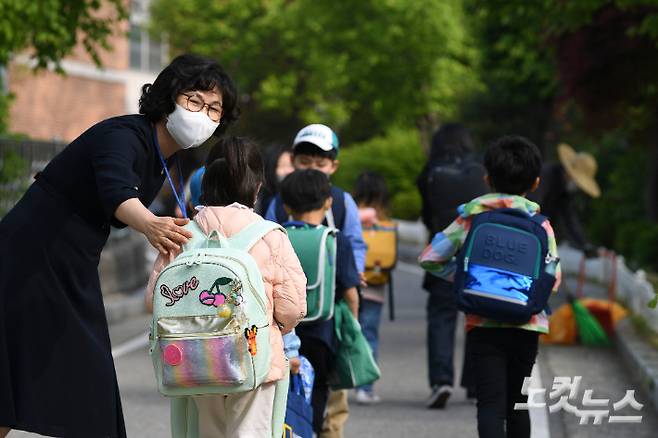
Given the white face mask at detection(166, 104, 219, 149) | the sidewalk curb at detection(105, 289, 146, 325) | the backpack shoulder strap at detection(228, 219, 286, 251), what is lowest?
the sidewalk curb at detection(105, 289, 146, 325)

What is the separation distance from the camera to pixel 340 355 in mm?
6676

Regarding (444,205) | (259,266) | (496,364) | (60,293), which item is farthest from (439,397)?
(60,293)

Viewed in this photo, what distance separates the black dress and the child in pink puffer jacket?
0.28 meters

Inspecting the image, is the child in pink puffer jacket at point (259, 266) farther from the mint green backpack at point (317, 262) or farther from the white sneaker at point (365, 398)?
the white sneaker at point (365, 398)

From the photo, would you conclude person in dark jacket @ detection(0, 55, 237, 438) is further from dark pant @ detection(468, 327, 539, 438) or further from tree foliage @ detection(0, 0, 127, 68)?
tree foliage @ detection(0, 0, 127, 68)

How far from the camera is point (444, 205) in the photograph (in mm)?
9086

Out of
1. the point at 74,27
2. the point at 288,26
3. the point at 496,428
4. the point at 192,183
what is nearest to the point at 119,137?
the point at 496,428

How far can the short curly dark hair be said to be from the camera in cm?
473

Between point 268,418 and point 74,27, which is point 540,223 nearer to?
point 268,418

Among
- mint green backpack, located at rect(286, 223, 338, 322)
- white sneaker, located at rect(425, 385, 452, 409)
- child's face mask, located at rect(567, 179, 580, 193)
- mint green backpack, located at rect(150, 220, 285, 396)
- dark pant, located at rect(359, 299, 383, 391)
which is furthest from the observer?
child's face mask, located at rect(567, 179, 580, 193)

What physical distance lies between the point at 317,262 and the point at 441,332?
10.5ft

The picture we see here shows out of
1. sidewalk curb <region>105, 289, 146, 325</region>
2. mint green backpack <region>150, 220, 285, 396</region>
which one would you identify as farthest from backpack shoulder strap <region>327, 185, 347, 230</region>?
sidewalk curb <region>105, 289, 146, 325</region>

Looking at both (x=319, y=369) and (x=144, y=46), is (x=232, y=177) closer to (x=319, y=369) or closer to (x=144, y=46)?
(x=319, y=369)

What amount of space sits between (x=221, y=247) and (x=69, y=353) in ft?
1.96
